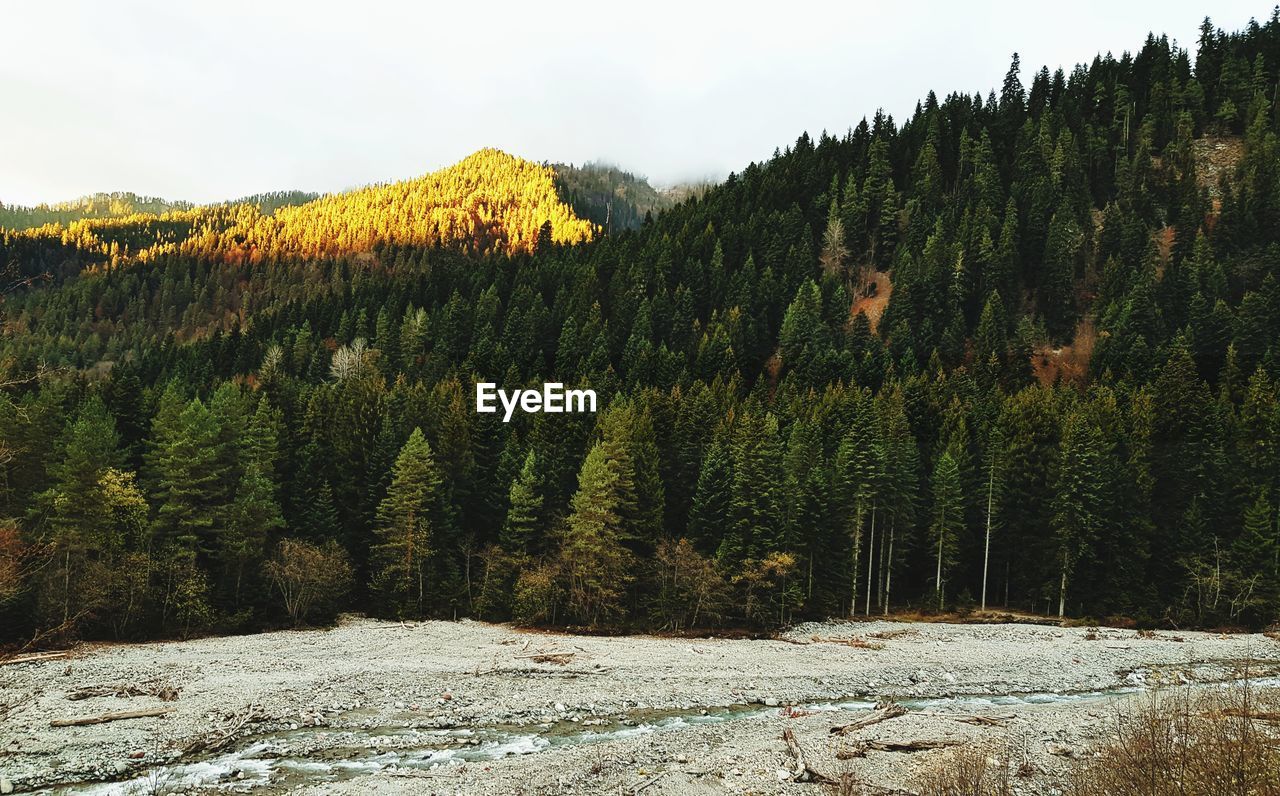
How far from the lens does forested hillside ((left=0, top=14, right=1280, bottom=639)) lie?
5125 centimetres

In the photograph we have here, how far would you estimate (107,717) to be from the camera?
27.9 meters

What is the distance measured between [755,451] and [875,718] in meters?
30.3

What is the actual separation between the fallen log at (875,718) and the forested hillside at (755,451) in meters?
22.1

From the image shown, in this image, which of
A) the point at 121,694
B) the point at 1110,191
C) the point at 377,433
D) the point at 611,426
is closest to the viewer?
the point at 121,694

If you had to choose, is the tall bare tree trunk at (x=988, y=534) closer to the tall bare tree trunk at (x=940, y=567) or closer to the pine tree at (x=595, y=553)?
the tall bare tree trunk at (x=940, y=567)

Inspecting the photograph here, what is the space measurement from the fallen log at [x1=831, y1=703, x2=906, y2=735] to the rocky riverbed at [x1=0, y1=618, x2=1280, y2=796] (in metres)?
0.44

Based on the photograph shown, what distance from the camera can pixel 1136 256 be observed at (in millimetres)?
100125

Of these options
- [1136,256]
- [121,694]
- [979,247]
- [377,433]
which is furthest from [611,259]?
[121,694]

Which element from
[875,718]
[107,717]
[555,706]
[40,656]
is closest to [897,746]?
[875,718]

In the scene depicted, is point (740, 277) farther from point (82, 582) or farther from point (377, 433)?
point (82, 582)

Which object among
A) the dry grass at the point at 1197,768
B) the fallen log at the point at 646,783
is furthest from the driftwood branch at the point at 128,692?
the dry grass at the point at 1197,768

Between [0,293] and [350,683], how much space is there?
100.0 feet

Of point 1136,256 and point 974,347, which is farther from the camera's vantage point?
point 1136,256

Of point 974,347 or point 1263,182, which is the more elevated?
point 1263,182
